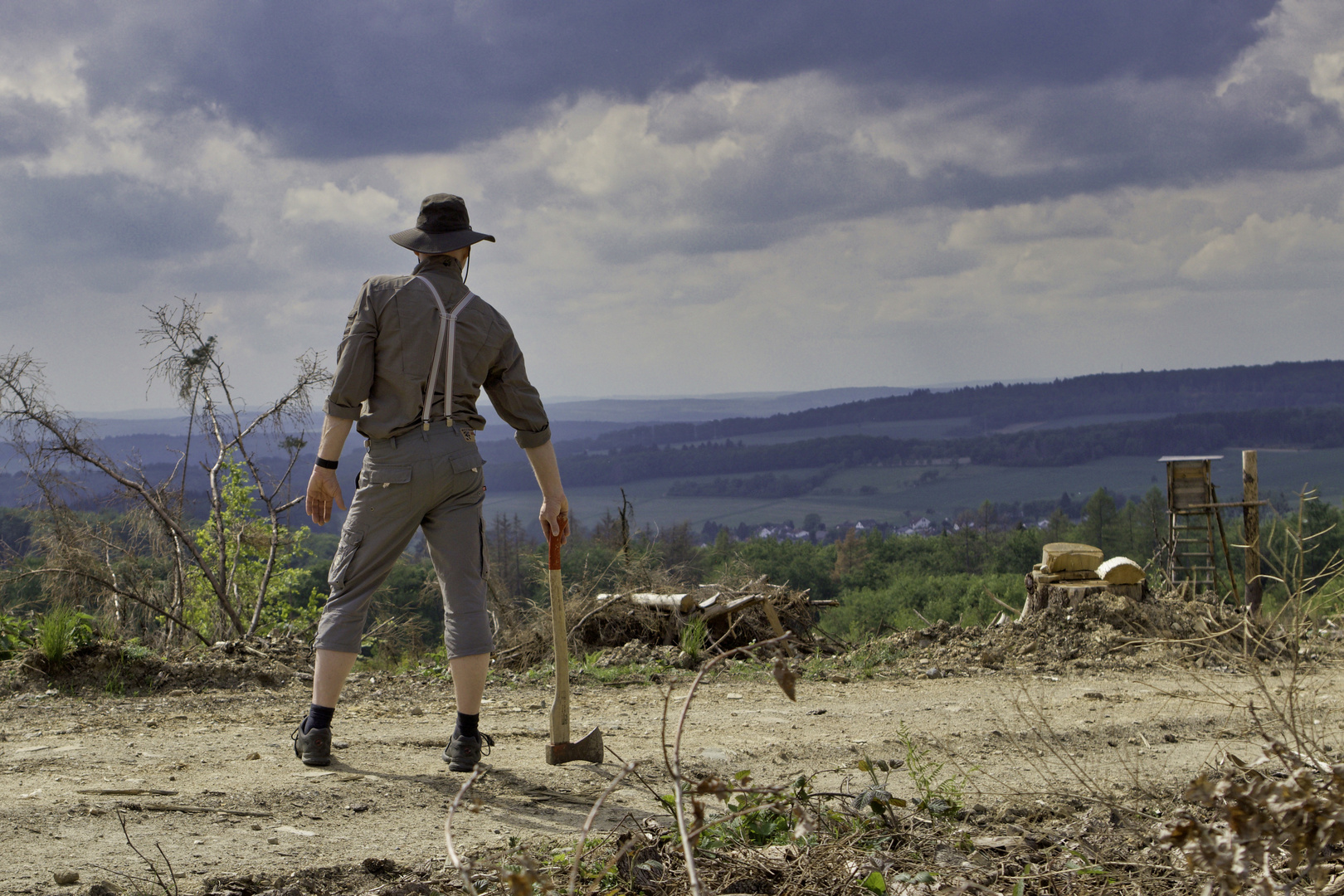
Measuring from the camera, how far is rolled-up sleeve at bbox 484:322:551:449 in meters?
4.01

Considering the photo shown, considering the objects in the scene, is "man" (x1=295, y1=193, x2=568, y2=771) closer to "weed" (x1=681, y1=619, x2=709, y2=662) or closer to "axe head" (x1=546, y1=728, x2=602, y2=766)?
"axe head" (x1=546, y1=728, x2=602, y2=766)

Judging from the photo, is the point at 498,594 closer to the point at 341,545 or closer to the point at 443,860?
the point at 341,545

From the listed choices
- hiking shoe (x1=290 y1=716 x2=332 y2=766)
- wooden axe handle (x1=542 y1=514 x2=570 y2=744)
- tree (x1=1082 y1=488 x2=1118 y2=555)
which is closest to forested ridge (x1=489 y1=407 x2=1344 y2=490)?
tree (x1=1082 y1=488 x2=1118 y2=555)

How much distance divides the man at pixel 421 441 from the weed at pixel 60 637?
132 inches

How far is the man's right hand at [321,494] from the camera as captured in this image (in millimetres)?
3844

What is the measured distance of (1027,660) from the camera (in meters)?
8.12

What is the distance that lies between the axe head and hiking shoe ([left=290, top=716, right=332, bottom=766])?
2.97 ft

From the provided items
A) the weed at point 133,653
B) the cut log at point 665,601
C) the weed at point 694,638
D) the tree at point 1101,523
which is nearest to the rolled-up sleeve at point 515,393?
the weed at point 133,653

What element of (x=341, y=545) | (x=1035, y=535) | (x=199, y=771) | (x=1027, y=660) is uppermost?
(x=341, y=545)

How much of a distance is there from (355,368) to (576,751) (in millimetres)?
1849

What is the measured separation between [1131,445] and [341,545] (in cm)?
17149

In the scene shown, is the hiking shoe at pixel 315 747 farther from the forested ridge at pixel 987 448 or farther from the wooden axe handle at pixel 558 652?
the forested ridge at pixel 987 448

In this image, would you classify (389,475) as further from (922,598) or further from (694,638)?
(922,598)

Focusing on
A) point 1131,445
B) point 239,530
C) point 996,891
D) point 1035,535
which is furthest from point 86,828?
point 1131,445
